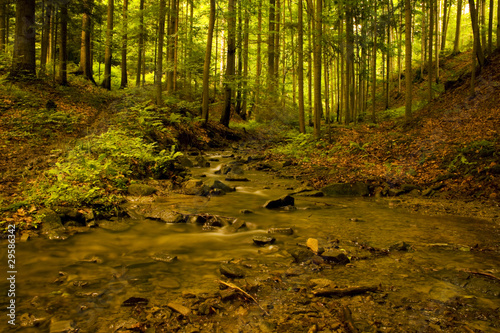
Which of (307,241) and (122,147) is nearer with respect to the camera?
(307,241)

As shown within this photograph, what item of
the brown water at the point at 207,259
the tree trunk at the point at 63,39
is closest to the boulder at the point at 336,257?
the brown water at the point at 207,259

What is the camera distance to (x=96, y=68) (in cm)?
3184

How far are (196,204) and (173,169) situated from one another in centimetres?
325

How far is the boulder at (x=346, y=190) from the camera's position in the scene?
888 centimetres

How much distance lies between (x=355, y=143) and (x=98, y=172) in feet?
35.1

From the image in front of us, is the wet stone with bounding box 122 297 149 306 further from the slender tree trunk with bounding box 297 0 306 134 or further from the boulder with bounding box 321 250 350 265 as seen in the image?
the slender tree trunk with bounding box 297 0 306 134

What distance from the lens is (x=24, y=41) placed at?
1380cm

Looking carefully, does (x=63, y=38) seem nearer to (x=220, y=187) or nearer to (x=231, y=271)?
(x=220, y=187)

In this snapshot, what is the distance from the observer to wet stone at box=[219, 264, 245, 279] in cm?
376

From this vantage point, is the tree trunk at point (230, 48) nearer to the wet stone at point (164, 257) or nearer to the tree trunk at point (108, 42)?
the tree trunk at point (108, 42)

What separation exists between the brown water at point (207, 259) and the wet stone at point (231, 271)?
0.13m

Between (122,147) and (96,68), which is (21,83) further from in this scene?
(96,68)

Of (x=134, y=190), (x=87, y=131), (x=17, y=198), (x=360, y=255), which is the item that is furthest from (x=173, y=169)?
(x=360, y=255)

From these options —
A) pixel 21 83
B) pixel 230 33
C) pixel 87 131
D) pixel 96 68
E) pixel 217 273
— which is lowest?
pixel 217 273
